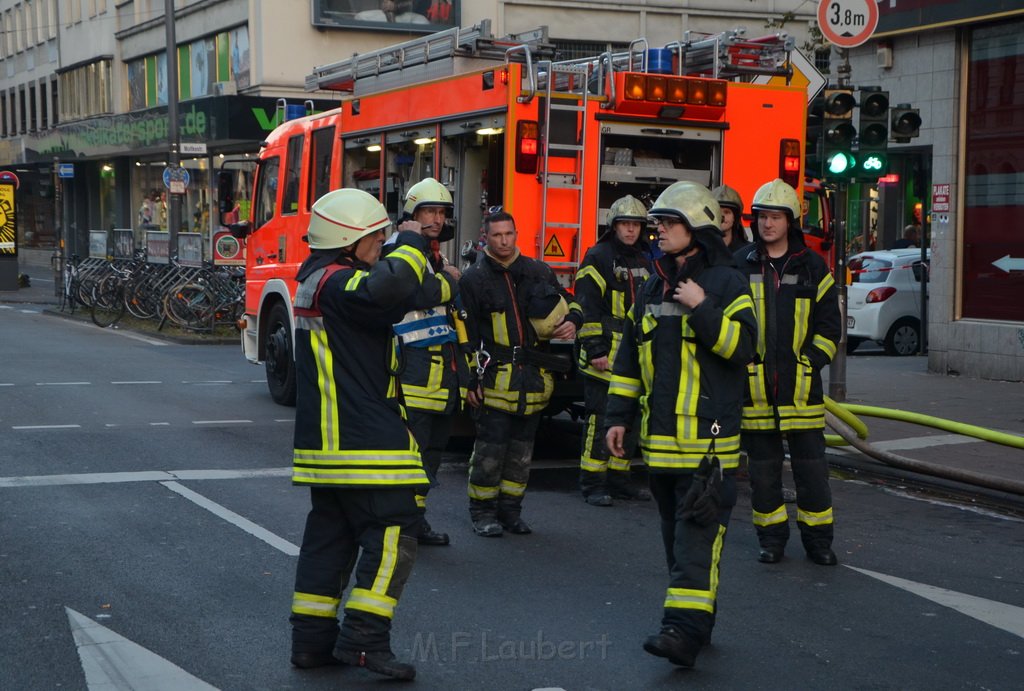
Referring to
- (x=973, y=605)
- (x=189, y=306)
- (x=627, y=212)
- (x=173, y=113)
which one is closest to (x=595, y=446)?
(x=627, y=212)

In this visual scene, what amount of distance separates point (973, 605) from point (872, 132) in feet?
22.9

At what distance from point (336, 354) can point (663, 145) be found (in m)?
5.58

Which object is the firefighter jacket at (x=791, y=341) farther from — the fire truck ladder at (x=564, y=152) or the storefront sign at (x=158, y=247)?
the storefront sign at (x=158, y=247)

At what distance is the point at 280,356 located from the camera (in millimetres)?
13117

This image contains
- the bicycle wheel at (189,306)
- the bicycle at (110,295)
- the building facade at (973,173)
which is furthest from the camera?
the bicycle at (110,295)

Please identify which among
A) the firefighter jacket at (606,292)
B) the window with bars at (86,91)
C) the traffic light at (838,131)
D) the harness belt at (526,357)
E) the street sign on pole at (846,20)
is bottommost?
the harness belt at (526,357)

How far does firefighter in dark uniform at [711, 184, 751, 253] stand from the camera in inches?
341

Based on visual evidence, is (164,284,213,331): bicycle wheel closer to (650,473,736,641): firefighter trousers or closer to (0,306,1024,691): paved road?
(0,306,1024,691): paved road

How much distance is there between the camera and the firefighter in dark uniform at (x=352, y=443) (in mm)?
5070

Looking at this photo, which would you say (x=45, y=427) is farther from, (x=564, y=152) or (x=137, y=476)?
(x=564, y=152)

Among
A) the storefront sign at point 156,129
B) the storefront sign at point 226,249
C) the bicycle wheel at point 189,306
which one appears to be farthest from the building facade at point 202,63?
the storefront sign at point 226,249

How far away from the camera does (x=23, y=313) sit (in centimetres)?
2681

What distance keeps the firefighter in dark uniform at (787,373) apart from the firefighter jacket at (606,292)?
1.62 meters

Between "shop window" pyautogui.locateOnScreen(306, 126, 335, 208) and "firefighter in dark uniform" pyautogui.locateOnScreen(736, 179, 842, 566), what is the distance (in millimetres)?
6043
